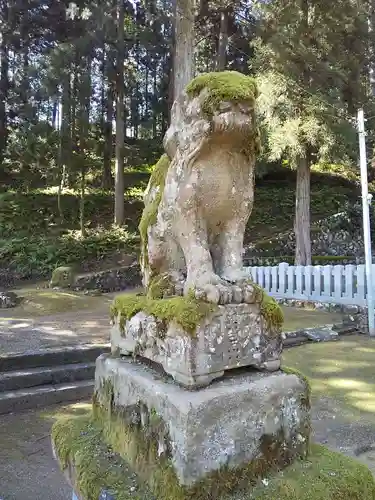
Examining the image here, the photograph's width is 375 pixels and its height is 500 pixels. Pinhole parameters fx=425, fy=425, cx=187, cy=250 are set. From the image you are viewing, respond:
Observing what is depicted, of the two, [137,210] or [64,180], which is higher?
[64,180]

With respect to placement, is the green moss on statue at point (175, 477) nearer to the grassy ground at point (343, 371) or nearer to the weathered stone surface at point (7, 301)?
the grassy ground at point (343, 371)

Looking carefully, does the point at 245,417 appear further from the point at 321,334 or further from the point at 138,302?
the point at 321,334

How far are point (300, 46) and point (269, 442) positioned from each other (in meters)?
9.94

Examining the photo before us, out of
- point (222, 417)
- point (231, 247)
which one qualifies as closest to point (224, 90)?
point (231, 247)

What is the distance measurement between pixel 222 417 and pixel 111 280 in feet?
34.7

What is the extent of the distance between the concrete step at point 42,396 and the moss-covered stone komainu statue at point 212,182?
2473 mm

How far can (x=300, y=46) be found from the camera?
9.62 metres

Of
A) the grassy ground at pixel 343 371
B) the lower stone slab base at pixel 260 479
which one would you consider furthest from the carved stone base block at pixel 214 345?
the grassy ground at pixel 343 371

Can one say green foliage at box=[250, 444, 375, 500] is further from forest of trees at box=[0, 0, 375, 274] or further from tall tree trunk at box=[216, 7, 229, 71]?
tall tree trunk at box=[216, 7, 229, 71]

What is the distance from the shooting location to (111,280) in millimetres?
11758

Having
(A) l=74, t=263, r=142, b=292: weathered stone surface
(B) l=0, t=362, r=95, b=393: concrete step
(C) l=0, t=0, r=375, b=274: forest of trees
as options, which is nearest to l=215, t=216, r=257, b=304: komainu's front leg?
(B) l=0, t=362, r=95, b=393: concrete step

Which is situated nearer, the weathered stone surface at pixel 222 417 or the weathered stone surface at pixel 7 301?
the weathered stone surface at pixel 222 417

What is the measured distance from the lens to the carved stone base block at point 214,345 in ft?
4.85

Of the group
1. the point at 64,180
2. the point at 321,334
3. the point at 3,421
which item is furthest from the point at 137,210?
the point at 3,421
